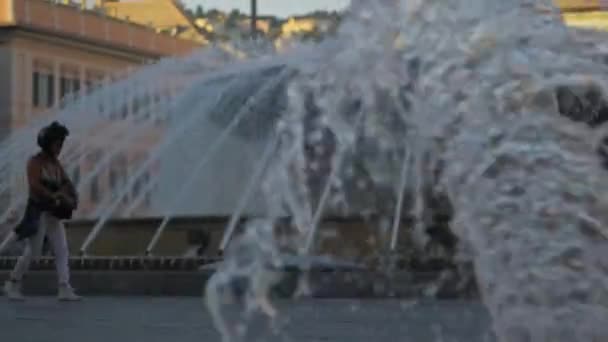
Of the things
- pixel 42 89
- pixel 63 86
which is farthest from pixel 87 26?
pixel 42 89

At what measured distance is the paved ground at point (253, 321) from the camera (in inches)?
281

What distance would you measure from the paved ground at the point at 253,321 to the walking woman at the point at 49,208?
0.23 m

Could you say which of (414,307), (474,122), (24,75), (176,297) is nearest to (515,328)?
(474,122)

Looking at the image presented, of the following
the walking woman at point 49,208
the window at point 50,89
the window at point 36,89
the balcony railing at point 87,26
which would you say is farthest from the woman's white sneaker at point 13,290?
the window at point 50,89

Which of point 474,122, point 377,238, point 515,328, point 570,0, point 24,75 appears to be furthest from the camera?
point 24,75

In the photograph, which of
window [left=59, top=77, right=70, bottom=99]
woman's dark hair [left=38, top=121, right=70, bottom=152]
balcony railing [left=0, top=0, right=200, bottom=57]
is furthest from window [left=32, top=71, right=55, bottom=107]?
woman's dark hair [left=38, top=121, right=70, bottom=152]

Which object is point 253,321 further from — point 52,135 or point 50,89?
point 50,89

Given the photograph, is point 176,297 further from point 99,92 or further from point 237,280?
point 99,92

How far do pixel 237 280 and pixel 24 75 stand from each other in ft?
173

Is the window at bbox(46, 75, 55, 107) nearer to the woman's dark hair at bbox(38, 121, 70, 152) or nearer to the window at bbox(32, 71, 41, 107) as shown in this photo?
the window at bbox(32, 71, 41, 107)

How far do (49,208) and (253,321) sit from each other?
3580mm

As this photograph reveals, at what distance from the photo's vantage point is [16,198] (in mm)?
16703

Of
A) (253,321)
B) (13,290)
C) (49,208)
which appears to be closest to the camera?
(253,321)

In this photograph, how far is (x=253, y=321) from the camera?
7.08m
